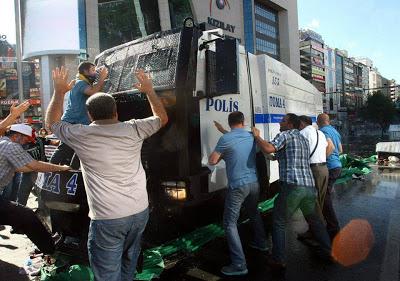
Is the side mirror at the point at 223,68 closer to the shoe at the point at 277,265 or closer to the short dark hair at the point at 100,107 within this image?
the short dark hair at the point at 100,107

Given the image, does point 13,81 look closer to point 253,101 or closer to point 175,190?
point 253,101

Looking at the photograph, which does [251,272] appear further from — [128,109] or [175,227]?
[128,109]

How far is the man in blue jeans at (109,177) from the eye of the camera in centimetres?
254

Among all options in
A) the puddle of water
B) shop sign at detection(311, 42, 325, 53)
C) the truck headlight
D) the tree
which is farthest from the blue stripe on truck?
shop sign at detection(311, 42, 325, 53)

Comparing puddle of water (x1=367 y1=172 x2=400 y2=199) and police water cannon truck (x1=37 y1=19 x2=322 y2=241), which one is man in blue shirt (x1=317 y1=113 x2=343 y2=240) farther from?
puddle of water (x1=367 y1=172 x2=400 y2=199)

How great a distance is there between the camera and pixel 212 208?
15.6 ft

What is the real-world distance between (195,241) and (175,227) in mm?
339

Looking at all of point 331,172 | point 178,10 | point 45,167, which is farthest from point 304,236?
point 178,10

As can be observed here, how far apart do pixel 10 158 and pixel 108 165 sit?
5.08ft

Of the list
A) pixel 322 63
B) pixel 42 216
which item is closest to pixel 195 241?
pixel 42 216

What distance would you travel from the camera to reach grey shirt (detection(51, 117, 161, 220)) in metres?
2.54

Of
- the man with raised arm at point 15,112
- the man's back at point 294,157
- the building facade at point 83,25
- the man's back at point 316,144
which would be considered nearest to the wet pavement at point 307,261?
the man's back at point 294,157

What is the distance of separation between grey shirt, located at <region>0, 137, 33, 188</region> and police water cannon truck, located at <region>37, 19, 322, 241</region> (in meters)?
0.44

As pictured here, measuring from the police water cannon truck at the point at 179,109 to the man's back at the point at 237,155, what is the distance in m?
0.27
